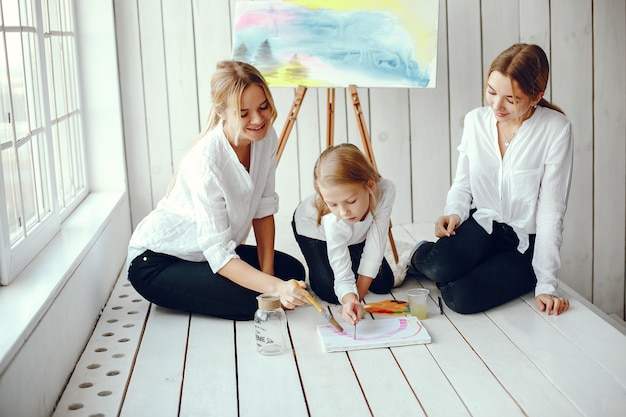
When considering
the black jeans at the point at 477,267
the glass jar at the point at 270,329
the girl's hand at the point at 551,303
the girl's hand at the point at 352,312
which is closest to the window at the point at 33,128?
the glass jar at the point at 270,329

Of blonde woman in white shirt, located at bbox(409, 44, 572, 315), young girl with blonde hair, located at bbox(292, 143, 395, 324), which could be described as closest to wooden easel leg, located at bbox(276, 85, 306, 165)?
young girl with blonde hair, located at bbox(292, 143, 395, 324)

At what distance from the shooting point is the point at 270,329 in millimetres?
2627

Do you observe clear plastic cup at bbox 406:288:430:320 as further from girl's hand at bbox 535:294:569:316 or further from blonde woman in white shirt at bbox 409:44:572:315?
girl's hand at bbox 535:294:569:316

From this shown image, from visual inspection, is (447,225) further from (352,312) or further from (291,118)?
(291,118)

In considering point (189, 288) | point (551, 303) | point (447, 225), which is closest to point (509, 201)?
point (447, 225)

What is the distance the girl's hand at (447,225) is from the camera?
3.15m

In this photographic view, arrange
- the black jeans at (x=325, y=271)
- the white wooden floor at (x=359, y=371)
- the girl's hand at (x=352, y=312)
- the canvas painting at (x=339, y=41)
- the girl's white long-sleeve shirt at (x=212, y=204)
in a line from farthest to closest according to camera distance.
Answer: the canvas painting at (x=339, y=41) → the black jeans at (x=325, y=271) → the girl's white long-sleeve shirt at (x=212, y=204) → the girl's hand at (x=352, y=312) → the white wooden floor at (x=359, y=371)

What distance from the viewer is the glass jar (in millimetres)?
2578

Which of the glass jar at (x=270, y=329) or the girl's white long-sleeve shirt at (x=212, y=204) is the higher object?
the girl's white long-sleeve shirt at (x=212, y=204)

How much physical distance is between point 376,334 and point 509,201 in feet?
2.59

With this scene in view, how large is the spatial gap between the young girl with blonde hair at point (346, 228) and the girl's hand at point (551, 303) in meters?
0.58

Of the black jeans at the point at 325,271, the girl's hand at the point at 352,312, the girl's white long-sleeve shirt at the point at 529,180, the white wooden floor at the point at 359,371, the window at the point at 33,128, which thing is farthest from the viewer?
the black jeans at the point at 325,271

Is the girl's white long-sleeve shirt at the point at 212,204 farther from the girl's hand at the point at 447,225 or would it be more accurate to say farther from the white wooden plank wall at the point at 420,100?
the white wooden plank wall at the point at 420,100

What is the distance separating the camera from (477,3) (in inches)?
164
